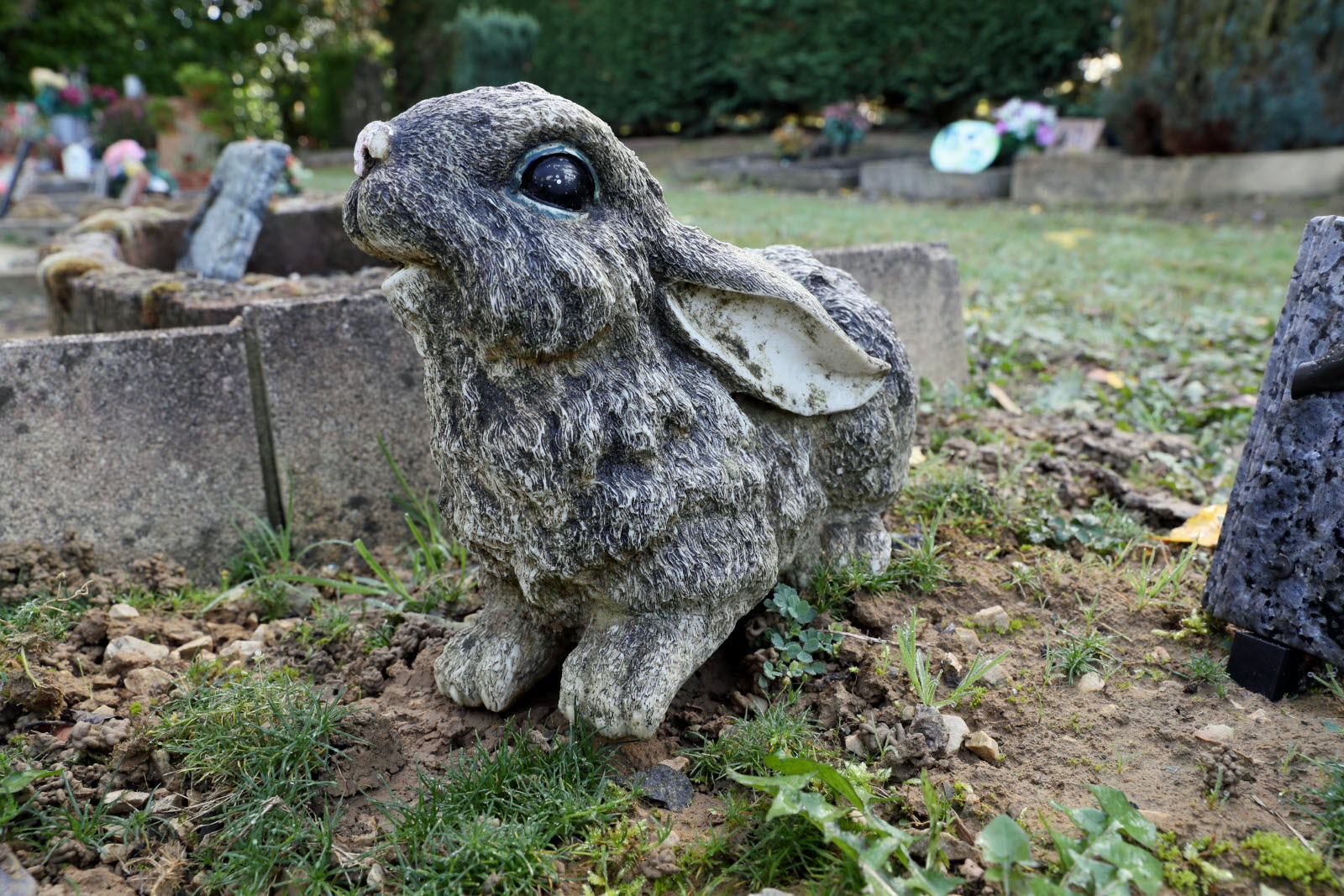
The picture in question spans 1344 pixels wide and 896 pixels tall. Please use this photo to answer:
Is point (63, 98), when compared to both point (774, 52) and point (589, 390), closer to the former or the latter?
point (774, 52)

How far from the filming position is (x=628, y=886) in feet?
5.27

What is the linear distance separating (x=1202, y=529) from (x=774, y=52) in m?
15.3

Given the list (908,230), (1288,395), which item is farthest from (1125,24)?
(1288,395)

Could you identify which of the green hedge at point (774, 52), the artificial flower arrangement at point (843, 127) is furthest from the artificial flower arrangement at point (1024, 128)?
the green hedge at point (774, 52)

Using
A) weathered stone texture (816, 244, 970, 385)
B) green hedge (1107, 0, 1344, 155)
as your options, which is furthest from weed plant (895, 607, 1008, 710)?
green hedge (1107, 0, 1344, 155)

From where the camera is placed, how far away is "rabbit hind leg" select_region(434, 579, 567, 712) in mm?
2012

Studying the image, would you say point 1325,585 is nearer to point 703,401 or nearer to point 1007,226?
point 703,401

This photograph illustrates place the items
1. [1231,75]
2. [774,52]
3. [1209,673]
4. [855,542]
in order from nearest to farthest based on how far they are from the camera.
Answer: [1209,673] < [855,542] < [1231,75] < [774,52]

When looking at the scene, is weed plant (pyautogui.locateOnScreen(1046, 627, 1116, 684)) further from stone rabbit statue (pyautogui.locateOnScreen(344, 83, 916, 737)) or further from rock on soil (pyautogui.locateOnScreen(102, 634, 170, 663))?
rock on soil (pyautogui.locateOnScreen(102, 634, 170, 663))

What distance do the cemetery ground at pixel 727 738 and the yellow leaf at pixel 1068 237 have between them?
4.99 m

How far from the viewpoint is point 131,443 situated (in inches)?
104

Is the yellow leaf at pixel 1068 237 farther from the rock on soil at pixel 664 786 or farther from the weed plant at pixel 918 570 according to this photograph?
the rock on soil at pixel 664 786

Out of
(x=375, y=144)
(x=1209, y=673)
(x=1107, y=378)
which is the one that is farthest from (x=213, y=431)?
(x=1107, y=378)

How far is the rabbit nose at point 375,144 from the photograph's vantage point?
1.59 metres
